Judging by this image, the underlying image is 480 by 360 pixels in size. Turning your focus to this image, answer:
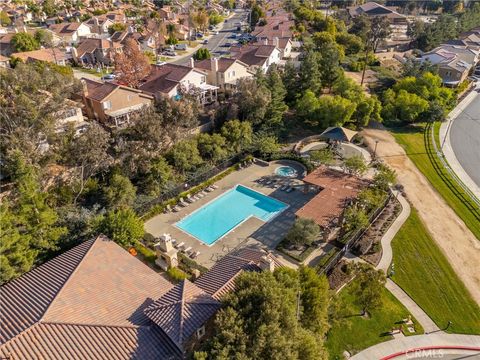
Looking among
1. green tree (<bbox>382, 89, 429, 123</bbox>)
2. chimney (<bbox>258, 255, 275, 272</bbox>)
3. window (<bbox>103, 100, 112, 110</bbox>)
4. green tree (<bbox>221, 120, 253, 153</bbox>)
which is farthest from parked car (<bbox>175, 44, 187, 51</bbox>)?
chimney (<bbox>258, 255, 275, 272</bbox>)

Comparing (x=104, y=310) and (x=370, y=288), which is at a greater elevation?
Result: (x=104, y=310)

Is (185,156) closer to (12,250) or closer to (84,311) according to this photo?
(12,250)

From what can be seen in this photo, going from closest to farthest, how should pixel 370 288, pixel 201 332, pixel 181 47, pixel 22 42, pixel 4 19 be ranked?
pixel 201 332 → pixel 370 288 → pixel 22 42 → pixel 181 47 → pixel 4 19

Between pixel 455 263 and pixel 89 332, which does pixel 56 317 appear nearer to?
pixel 89 332

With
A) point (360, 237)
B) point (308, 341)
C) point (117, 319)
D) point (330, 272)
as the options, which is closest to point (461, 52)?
point (360, 237)

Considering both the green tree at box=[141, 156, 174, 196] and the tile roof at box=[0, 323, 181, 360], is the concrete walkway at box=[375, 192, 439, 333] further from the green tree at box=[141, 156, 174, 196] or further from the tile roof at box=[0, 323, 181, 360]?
the green tree at box=[141, 156, 174, 196]

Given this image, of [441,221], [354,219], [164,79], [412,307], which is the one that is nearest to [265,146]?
[354,219]
